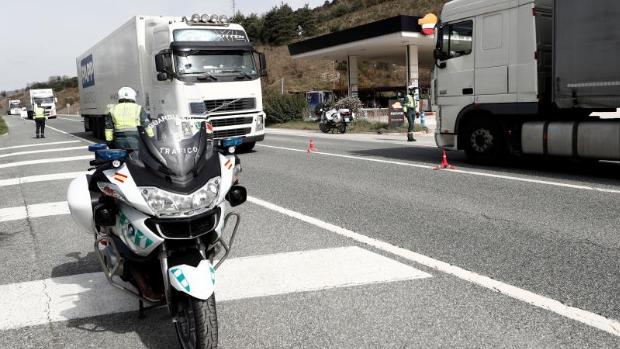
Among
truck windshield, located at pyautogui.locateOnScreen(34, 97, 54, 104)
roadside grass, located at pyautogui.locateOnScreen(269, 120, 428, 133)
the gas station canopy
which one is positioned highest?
the gas station canopy

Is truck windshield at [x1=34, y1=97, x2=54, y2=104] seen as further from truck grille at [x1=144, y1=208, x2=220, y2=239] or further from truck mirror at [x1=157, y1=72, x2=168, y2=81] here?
truck grille at [x1=144, y1=208, x2=220, y2=239]

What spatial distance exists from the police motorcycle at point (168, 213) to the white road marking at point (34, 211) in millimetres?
4889

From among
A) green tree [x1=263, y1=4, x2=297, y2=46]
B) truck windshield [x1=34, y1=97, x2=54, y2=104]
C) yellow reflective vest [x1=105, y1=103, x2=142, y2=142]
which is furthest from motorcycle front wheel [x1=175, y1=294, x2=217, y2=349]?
green tree [x1=263, y1=4, x2=297, y2=46]

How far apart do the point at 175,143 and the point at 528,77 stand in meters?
8.84

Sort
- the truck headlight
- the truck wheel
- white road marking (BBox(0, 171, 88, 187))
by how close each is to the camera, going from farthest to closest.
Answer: the truck headlight < white road marking (BBox(0, 171, 88, 187)) < the truck wheel

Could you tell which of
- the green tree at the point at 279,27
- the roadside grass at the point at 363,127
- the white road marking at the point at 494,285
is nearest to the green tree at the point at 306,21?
the green tree at the point at 279,27

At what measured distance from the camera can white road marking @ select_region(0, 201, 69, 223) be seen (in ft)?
27.5

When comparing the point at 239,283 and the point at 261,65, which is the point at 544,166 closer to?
the point at 261,65

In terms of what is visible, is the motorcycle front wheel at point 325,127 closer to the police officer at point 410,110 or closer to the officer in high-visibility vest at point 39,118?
the police officer at point 410,110

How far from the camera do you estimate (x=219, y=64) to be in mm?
15172

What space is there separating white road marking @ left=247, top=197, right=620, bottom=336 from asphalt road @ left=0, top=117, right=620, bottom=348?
0.05ft

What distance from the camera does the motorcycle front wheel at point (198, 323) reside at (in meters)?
3.31

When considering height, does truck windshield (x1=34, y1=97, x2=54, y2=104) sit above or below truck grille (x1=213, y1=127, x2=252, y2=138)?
above

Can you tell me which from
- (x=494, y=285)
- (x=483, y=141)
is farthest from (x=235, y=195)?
(x=483, y=141)
